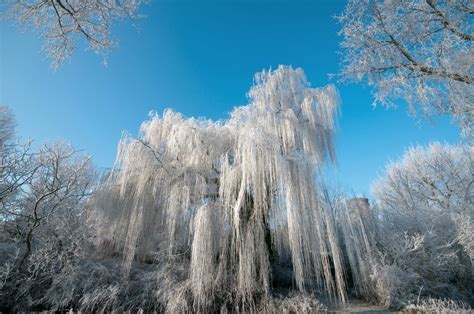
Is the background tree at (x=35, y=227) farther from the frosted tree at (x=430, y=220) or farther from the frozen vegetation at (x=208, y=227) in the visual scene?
the frosted tree at (x=430, y=220)

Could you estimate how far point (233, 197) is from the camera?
19.5 feet

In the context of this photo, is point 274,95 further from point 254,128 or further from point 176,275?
point 176,275

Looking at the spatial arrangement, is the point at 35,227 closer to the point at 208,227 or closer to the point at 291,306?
the point at 208,227

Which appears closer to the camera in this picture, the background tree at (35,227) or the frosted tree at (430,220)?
the background tree at (35,227)

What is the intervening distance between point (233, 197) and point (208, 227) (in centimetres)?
94

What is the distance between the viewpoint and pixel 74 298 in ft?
17.8

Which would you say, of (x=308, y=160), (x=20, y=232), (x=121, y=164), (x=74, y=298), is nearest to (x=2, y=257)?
(x=20, y=232)

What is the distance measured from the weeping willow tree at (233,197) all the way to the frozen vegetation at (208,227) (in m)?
0.03

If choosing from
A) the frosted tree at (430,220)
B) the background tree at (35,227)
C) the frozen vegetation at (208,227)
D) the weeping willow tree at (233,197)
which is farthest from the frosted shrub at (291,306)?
the background tree at (35,227)

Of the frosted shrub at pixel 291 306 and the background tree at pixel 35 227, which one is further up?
the background tree at pixel 35 227

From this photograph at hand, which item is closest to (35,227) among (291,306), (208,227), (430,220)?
(208,227)

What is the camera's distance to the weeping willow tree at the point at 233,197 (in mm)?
5363

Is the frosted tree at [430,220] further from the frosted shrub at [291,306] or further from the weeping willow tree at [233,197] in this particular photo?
the weeping willow tree at [233,197]

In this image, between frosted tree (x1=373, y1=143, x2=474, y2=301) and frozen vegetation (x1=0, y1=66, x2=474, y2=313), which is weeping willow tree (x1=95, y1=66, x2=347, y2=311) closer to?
frozen vegetation (x1=0, y1=66, x2=474, y2=313)
